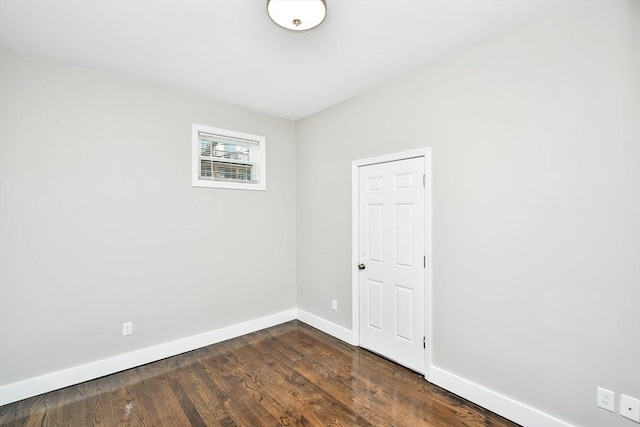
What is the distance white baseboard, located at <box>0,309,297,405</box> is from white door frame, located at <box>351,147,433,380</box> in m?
1.25

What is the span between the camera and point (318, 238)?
379cm

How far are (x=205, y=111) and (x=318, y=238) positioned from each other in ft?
6.71

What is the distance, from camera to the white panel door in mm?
2688

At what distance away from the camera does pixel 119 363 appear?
9.00 ft

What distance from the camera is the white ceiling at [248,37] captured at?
1.87 metres

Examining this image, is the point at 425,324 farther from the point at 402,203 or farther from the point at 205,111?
the point at 205,111

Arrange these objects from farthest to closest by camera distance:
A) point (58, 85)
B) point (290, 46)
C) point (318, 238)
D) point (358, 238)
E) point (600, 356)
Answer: point (318, 238) < point (358, 238) < point (58, 85) < point (290, 46) < point (600, 356)

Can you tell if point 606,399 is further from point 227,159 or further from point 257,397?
point 227,159

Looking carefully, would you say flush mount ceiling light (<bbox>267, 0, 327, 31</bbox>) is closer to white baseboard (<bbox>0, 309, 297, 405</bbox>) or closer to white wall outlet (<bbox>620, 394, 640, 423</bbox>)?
white wall outlet (<bbox>620, 394, 640, 423</bbox>)

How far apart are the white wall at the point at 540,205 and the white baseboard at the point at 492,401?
4cm

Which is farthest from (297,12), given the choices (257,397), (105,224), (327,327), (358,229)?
(327,327)

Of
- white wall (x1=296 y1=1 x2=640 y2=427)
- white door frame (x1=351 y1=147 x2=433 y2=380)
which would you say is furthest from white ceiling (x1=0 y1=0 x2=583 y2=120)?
white door frame (x1=351 y1=147 x2=433 y2=380)

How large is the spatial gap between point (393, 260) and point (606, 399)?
166cm

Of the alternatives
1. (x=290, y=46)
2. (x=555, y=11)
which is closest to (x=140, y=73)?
(x=290, y=46)
